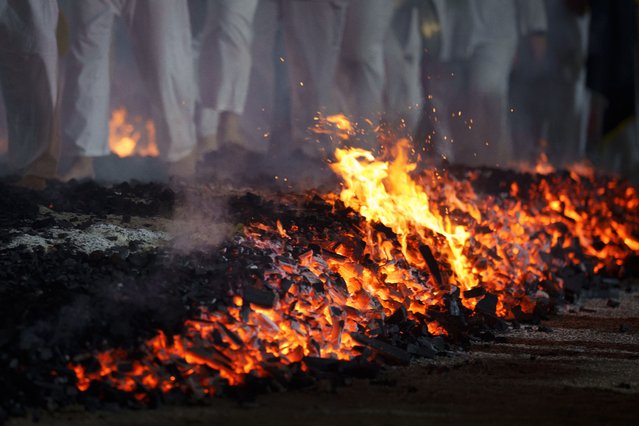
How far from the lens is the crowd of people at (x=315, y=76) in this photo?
350 inches

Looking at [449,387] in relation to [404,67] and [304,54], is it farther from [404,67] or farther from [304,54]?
[404,67]

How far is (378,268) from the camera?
6.34 m

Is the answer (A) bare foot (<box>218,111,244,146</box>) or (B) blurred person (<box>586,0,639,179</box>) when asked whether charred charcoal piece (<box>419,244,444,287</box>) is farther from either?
(B) blurred person (<box>586,0,639,179</box>)

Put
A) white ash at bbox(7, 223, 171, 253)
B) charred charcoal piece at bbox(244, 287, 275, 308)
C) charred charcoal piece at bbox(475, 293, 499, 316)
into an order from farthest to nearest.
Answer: charred charcoal piece at bbox(475, 293, 499, 316) < white ash at bbox(7, 223, 171, 253) < charred charcoal piece at bbox(244, 287, 275, 308)

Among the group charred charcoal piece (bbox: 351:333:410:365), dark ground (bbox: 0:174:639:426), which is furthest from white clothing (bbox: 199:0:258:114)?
charred charcoal piece (bbox: 351:333:410:365)

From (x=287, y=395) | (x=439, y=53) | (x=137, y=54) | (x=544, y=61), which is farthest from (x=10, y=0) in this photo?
(x=544, y=61)

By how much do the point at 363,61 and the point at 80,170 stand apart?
366cm

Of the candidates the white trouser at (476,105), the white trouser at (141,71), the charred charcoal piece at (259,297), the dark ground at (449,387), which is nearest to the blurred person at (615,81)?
the white trouser at (476,105)

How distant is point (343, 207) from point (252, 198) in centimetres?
81

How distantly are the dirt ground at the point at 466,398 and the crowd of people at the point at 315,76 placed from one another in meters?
3.75

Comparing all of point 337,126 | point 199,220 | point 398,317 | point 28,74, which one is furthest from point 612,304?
point 28,74

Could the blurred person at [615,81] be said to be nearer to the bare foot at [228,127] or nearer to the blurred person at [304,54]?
the blurred person at [304,54]

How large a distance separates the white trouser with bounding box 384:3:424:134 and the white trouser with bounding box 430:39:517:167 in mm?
631

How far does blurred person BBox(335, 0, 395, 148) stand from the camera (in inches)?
434
